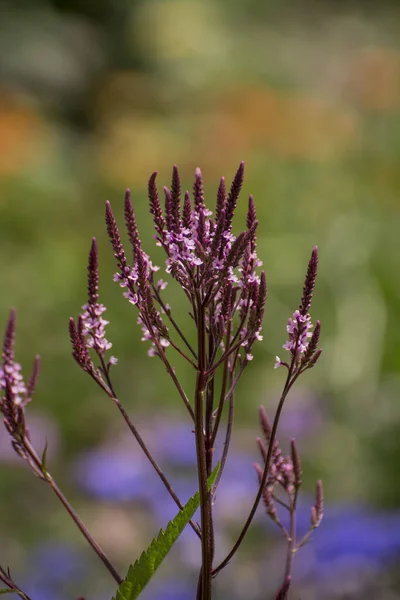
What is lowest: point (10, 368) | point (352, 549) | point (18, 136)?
point (10, 368)

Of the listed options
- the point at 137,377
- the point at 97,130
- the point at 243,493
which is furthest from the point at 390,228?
the point at 97,130

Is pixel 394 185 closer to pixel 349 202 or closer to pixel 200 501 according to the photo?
pixel 349 202

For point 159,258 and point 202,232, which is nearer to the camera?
point 202,232

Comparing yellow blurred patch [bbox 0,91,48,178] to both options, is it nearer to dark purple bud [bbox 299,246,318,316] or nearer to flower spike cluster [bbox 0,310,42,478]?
flower spike cluster [bbox 0,310,42,478]

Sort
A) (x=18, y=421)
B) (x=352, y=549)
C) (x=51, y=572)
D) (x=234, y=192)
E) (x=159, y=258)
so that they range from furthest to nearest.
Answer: (x=159, y=258) → (x=51, y=572) → (x=352, y=549) → (x=18, y=421) → (x=234, y=192)

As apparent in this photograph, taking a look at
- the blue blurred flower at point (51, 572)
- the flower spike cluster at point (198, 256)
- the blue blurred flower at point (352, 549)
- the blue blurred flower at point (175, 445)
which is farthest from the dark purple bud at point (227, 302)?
the blue blurred flower at point (175, 445)

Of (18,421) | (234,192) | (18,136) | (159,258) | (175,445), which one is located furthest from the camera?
(18,136)

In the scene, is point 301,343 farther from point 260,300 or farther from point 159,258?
point 159,258

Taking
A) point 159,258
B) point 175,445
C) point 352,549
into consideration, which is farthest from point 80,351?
point 159,258
